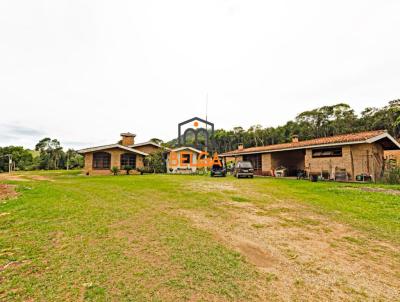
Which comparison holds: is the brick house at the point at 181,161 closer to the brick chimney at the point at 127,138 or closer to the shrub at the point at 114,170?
the brick chimney at the point at 127,138

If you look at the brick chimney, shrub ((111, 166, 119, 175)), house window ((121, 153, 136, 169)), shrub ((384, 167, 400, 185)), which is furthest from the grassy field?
the brick chimney

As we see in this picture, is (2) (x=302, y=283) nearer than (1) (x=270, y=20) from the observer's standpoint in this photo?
Yes

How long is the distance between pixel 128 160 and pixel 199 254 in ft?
74.6

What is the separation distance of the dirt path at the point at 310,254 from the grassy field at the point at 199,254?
0.05 ft

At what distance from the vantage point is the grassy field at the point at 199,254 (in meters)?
2.36

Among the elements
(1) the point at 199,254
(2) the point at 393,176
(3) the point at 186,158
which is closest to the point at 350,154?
(2) the point at 393,176

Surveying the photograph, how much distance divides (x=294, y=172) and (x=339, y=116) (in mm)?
38455

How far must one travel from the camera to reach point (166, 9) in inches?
471

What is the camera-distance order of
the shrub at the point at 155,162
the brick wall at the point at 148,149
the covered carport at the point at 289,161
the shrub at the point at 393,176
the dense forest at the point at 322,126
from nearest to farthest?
the shrub at the point at 393,176 < the covered carport at the point at 289,161 < the shrub at the point at 155,162 < the brick wall at the point at 148,149 < the dense forest at the point at 322,126

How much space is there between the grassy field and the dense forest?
151 feet

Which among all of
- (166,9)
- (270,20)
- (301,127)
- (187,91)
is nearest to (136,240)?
(166,9)

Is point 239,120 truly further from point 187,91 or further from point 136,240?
point 136,240

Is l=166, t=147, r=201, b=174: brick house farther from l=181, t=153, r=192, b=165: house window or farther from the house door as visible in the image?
the house door

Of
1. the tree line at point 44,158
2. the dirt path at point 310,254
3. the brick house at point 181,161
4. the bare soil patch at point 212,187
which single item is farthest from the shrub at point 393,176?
the tree line at point 44,158
